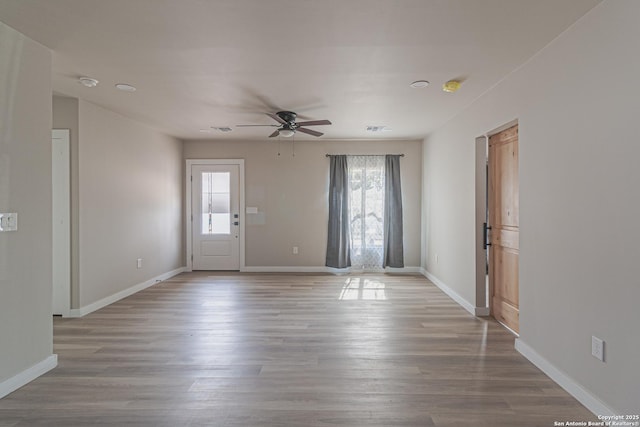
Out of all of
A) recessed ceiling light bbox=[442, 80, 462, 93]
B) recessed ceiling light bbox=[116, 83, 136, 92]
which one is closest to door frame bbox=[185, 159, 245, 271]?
recessed ceiling light bbox=[116, 83, 136, 92]

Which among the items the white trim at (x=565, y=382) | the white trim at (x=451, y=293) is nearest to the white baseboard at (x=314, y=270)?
the white trim at (x=451, y=293)

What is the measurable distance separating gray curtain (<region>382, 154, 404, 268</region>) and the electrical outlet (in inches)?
179

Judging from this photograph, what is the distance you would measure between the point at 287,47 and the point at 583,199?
2.43 metres

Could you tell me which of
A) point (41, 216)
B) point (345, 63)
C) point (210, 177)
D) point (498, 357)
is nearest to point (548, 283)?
point (498, 357)

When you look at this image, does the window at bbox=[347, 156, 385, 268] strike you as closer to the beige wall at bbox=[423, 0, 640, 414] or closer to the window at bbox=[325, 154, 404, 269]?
the window at bbox=[325, 154, 404, 269]

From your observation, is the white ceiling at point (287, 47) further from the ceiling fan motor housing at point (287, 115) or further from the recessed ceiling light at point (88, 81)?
the ceiling fan motor housing at point (287, 115)

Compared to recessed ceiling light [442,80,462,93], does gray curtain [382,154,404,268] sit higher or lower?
lower

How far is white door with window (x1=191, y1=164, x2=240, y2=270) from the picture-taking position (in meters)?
7.00

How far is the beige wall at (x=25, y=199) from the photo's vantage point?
2.51m

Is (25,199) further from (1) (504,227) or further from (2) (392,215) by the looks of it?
(2) (392,215)

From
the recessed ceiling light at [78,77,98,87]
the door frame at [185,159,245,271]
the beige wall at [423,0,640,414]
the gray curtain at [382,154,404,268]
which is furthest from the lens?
the door frame at [185,159,245,271]

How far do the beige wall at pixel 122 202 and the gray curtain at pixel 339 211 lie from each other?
10.00 feet

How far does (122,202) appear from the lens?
500 cm

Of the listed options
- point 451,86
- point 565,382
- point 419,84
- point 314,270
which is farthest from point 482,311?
point 314,270
